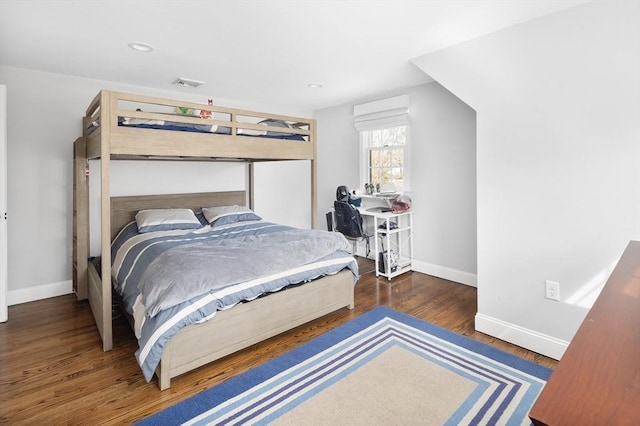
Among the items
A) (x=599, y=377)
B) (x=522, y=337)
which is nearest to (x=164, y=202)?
(x=522, y=337)

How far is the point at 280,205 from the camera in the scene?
512cm

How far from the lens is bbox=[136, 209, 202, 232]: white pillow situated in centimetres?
337

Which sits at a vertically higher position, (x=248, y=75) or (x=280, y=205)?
(x=248, y=75)

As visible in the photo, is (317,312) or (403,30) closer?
(403,30)

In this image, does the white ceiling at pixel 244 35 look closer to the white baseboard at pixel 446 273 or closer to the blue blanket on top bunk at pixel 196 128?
the blue blanket on top bunk at pixel 196 128

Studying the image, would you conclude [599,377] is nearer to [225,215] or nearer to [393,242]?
[225,215]

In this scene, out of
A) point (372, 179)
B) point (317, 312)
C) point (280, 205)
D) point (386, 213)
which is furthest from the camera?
point (280, 205)

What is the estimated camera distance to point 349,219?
4137mm

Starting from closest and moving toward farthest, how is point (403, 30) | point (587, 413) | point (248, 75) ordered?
1. point (587, 413)
2. point (403, 30)
3. point (248, 75)

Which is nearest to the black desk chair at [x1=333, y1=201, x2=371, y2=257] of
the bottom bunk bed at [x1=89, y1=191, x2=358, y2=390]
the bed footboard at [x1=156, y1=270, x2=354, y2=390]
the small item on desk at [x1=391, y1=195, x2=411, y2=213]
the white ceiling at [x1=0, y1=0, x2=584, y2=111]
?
the small item on desk at [x1=391, y1=195, x2=411, y2=213]

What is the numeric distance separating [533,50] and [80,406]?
3525 mm

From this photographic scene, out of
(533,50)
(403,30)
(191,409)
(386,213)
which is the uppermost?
(403,30)

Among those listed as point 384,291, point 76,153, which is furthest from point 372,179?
point 76,153

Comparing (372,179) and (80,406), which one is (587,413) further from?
(372,179)
